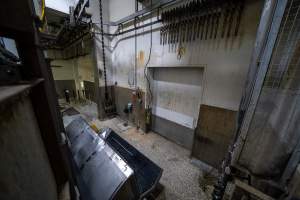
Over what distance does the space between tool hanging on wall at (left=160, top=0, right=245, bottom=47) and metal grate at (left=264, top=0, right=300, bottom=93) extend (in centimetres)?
64

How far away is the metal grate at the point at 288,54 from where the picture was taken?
0.91 meters

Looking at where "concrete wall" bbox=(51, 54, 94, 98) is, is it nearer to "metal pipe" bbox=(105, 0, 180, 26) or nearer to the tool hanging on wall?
"metal pipe" bbox=(105, 0, 180, 26)

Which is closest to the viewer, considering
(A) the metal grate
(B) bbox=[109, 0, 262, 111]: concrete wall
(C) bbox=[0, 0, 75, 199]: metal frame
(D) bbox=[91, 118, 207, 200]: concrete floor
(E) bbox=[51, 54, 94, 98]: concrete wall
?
(C) bbox=[0, 0, 75, 199]: metal frame

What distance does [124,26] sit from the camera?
3176 millimetres

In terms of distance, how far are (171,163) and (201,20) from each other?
2426 mm

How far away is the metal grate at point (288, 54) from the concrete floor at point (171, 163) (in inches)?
63.2

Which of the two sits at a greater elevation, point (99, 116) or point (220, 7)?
point (220, 7)

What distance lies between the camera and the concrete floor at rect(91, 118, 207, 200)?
1594 mm

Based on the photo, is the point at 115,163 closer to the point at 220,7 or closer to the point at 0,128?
the point at 0,128

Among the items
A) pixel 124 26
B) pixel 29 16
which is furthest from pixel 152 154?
pixel 124 26

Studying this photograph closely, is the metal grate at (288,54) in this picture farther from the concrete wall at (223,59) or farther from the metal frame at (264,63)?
the concrete wall at (223,59)

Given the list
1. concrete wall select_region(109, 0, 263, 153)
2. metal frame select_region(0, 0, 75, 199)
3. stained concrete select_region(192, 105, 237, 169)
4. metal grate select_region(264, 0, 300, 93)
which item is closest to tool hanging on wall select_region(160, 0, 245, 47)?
concrete wall select_region(109, 0, 263, 153)

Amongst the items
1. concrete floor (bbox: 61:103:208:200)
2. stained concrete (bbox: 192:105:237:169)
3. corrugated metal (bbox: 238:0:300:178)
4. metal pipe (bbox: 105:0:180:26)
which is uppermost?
metal pipe (bbox: 105:0:180:26)

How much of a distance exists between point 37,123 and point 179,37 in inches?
88.2
